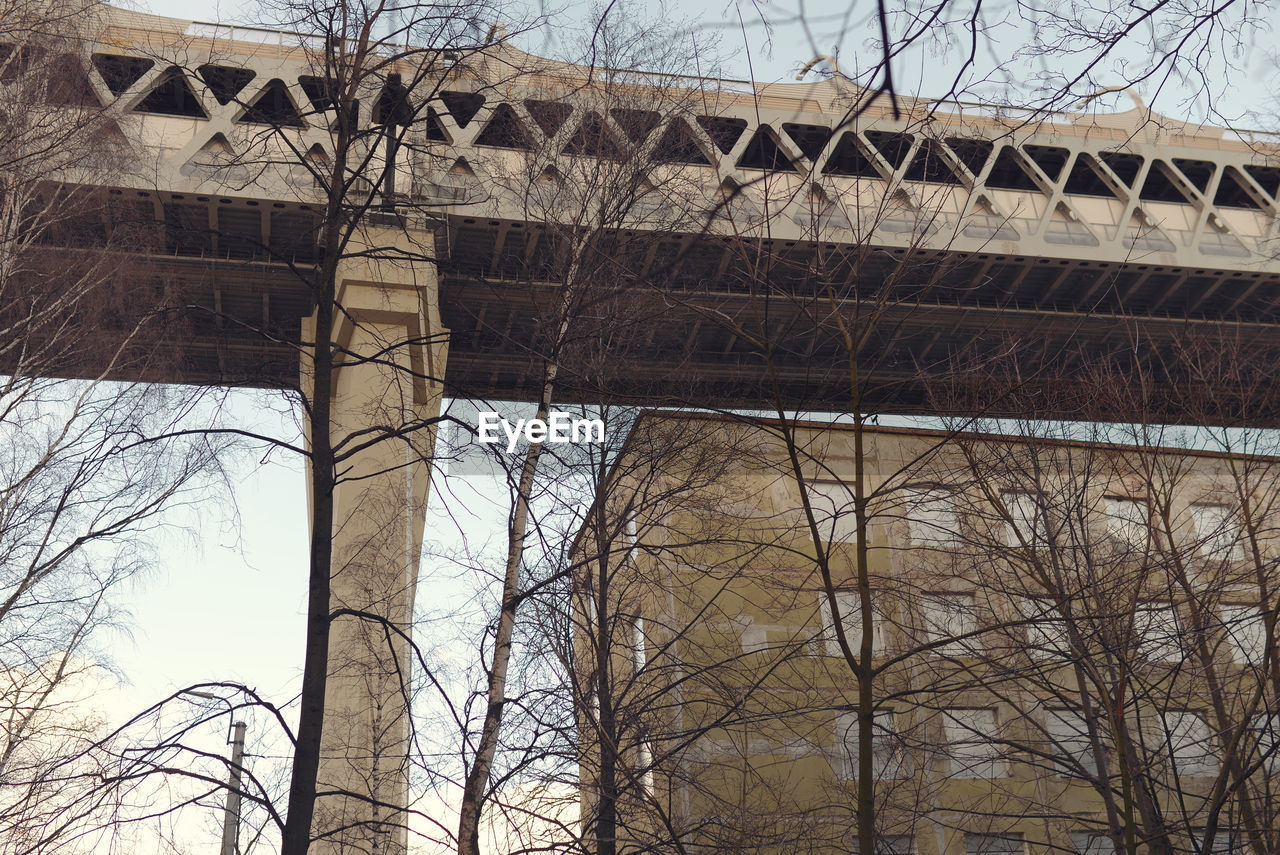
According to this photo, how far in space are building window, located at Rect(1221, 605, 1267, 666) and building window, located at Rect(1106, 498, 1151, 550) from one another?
1280 mm

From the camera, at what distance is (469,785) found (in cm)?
684

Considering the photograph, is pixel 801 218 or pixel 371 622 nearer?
pixel 371 622

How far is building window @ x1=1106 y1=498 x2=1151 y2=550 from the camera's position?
12509mm

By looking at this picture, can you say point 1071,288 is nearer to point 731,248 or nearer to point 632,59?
point 632,59

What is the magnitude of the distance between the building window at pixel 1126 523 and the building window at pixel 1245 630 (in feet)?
4.20

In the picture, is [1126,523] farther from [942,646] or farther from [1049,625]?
[942,646]

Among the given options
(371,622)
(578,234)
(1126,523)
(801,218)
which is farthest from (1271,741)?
(801,218)

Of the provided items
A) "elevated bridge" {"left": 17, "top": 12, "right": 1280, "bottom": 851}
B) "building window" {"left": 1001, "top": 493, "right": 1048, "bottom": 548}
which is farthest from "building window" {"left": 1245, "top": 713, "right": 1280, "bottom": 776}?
"elevated bridge" {"left": 17, "top": 12, "right": 1280, "bottom": 851}

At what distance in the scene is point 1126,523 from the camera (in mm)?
14305

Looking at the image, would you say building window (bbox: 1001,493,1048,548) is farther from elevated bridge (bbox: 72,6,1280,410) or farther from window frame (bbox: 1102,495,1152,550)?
elevated bridge (bbox: 72,6,1280,410)

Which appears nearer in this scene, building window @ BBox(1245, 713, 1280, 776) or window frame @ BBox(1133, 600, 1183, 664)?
building window @ BBox(1245, 713, 1280, 776)

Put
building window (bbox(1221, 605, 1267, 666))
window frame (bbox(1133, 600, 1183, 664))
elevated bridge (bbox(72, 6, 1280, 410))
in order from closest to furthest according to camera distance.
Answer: building window (bbox(1221, 605, 1267, 666)) → window frame (bbox(1133, 600, 1183, 664)) → elevated bridge (bbox(72, 6, 1280, 410))

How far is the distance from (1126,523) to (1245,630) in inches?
93.3

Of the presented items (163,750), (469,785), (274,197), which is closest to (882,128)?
(274,197)
